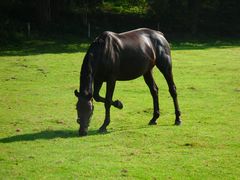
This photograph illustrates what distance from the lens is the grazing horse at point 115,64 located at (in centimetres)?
1066

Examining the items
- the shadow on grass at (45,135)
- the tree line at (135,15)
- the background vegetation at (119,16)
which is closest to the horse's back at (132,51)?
the shadow on grass at (45,135)

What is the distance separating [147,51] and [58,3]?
27.5 metres

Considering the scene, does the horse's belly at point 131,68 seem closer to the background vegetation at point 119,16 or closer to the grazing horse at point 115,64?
the grazing horse at point 115,64

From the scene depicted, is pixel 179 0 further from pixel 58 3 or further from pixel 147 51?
pixel 147 51

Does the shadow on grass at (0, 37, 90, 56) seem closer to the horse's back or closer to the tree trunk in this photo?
the tree trunk

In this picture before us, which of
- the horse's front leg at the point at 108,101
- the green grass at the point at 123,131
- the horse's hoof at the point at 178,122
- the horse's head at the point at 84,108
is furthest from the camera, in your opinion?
the horse's hoof at the point at 178,122

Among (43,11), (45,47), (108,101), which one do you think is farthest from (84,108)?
(43,11)

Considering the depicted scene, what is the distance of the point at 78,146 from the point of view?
394 inches

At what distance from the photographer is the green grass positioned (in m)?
8.66

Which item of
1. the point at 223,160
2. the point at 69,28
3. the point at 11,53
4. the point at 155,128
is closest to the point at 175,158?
the point at 223,160

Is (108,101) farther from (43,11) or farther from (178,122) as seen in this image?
(43,11)

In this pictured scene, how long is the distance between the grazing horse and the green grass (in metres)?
0.65

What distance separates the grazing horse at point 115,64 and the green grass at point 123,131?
0.65m

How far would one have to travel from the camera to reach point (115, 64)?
11508 mm
